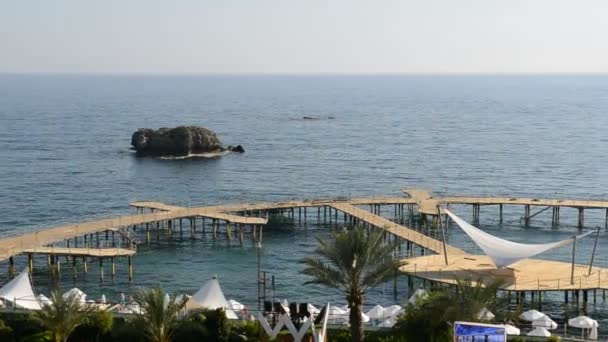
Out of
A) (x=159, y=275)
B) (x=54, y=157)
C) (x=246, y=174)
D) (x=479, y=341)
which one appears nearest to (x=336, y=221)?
(x=159, y=275)

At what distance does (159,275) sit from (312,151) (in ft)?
314

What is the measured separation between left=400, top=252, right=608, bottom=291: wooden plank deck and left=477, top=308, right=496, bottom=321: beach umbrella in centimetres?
1778

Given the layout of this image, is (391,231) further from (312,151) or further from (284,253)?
(312,151)

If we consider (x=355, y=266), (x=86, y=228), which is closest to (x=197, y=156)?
(x=86, y=228)

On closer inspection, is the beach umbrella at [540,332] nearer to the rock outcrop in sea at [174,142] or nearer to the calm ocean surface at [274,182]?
the calm ocean surface at [274,182]

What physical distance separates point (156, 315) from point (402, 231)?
140 ft

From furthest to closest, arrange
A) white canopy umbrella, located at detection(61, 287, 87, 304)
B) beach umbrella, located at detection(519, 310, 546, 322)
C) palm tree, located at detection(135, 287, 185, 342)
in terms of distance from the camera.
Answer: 1. beach umbrella, located at detection(519, 310, 546, 322)
2. white canopy umbrella, located at detection(61, 287, 87, 304)
3. palm tree, located at detection(135, 287, 185, 342)

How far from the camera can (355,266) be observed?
4412 centimetres

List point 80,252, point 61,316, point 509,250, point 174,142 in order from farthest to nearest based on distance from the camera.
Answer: point 174,142
point 80,252
point 509,250
point 61,316

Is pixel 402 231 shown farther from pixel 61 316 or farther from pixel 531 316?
pixel 61 316

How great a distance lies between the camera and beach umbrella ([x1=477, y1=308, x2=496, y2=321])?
4277 centimetres

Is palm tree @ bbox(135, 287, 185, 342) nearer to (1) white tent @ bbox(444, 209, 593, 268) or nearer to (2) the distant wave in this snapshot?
(1) white tent @ bbox(444, 209, 593, 268)

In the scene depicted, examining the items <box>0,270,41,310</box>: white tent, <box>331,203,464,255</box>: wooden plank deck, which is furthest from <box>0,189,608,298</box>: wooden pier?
<box>0,270,41,310</box>: white tent

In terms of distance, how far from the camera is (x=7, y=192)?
4749 inches
